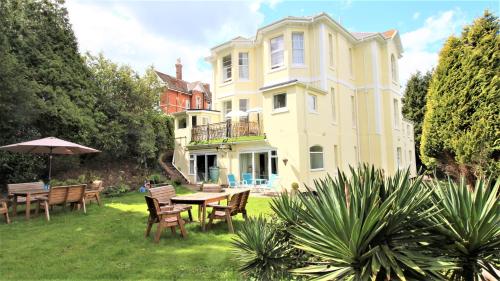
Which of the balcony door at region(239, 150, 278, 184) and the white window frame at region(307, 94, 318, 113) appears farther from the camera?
the balcony door at region(239, 150, 278, 184)

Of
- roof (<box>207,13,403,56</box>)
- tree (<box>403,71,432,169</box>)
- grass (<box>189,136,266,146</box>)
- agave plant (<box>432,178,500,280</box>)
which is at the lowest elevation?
agave plant (<box>432,178,500,280</box>)

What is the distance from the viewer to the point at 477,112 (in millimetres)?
8500

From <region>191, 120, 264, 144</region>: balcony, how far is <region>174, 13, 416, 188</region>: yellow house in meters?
0.08

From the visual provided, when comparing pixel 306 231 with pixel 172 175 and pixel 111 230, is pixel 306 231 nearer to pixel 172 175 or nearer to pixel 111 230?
pixel 111 230

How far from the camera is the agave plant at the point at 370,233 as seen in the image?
2424 mm

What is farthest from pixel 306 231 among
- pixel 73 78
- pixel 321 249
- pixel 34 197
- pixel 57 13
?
pixel 57 13

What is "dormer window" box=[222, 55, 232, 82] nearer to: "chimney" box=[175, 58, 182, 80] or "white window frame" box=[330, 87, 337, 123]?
"white window frame" box=[330, 87, 337, 123]

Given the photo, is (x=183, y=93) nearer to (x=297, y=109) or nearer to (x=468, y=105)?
(x=297, y=109)

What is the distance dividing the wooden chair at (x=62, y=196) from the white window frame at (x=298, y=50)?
1463 cm

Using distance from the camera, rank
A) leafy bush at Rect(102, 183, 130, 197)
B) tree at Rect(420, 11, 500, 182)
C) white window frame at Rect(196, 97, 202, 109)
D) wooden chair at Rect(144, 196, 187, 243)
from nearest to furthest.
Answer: wooden chair at Rect(144, 196, 187, 243) < tree at Rect(420, 11, 500, 182) < leafy bush at Rect(102, 183, 130, 197) < white window frame at Rect(196, 97, 202, 109)

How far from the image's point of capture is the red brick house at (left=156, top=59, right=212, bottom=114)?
40066mm

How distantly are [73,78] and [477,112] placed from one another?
2131cm

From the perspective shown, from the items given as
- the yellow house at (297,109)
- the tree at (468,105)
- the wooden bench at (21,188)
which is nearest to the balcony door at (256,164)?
the yellow house at (297,109)

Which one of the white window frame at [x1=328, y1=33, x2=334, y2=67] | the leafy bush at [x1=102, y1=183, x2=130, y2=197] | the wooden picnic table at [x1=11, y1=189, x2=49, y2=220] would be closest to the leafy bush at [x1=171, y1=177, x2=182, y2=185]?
the leafy bush at [x1=102, y1=183, x2=130, y2=197]
